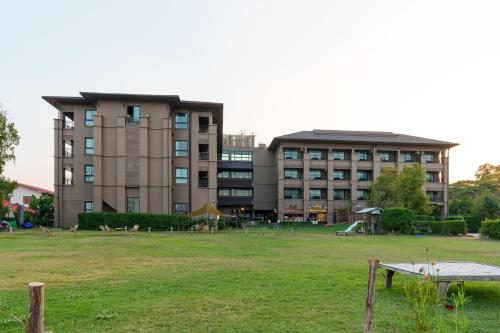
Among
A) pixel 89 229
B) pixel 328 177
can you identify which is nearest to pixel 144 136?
pixel 89 229

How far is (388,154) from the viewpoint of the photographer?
65000 mm

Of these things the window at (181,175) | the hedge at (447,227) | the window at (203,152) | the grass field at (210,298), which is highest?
the window at (203,152)

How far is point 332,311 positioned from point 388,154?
62.4 m

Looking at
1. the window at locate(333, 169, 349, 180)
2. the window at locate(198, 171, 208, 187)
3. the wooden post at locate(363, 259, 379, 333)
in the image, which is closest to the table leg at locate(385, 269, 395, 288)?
the wooden post at locate(363, 259, 379, 333)

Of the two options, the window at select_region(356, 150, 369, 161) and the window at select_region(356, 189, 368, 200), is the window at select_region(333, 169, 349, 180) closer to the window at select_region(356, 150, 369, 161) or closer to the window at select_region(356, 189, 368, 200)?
the window at select_region(356, 189, 368, 200)

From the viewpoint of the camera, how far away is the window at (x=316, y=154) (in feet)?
206

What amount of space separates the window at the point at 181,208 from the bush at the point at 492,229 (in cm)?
3061

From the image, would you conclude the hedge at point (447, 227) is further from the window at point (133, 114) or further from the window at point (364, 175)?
the window at point (133, 114)

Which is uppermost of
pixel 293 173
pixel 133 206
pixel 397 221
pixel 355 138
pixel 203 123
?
pixel 203 123

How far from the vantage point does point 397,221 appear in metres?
37.4

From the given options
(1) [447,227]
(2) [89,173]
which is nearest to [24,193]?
(2) [89,173]

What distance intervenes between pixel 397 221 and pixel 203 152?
76.2ft

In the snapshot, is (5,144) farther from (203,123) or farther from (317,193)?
(317,193)

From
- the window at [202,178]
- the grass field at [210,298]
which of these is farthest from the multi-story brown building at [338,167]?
the grass field at [210,298]
